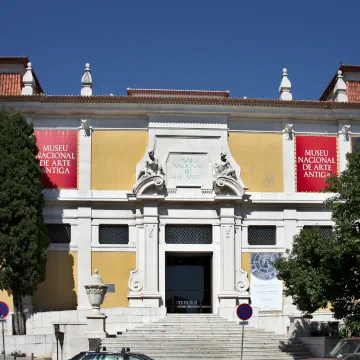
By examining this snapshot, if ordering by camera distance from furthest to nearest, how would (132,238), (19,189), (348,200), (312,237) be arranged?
1. (132,238)
2. (19,189)
3. (312,237)
4. (348,200)

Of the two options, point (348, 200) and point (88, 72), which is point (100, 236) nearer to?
point (88, 72)

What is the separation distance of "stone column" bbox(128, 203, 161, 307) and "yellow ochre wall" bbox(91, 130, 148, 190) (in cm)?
206

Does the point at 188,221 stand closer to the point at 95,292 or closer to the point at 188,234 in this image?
the point at 188,234

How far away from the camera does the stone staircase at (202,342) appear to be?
30.7 m

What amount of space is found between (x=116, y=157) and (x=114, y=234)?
3.88m

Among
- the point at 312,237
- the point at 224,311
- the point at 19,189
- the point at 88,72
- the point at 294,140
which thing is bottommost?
the point at 224,311

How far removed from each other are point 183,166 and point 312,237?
427 inches

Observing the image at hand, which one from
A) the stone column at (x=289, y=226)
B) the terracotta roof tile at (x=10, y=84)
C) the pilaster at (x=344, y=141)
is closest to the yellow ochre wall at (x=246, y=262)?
the stone column at (x=289, y=226)

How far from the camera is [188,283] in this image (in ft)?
127

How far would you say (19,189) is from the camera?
34344 millimetres

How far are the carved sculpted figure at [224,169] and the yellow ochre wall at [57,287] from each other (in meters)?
8.31

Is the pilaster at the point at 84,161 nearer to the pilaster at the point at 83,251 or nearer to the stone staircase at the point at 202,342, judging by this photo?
the pilaster at the point at 83,251

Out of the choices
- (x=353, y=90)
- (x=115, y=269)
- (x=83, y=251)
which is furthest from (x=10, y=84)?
(x=353, y=90)

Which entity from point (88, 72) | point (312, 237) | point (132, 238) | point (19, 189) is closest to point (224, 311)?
point (132, 238)
